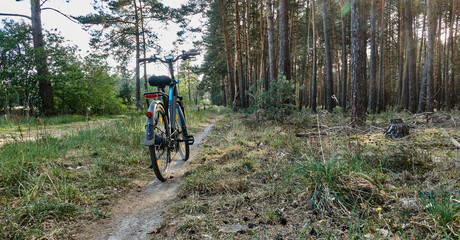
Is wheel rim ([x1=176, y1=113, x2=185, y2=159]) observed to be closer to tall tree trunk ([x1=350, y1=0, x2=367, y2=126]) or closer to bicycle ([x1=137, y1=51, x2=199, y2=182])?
bicycle ([x1=137, y1=51, x2=199, y2=182])

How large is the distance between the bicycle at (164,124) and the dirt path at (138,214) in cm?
24

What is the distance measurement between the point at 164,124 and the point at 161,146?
378mm

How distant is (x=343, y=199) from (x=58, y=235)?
2402 mm

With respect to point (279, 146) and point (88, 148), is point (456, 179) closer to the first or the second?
point (279, 146)

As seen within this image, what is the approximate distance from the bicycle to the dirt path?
24 centimetres

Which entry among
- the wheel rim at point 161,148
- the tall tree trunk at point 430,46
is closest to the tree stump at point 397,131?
the wheel rim at point 161,148

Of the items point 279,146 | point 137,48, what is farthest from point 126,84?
point 279,146

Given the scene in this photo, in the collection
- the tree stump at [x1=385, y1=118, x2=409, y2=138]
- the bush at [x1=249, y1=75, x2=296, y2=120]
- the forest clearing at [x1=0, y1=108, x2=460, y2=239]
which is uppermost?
the bush at [x1=249, y1=75, x2=296, y2=120]

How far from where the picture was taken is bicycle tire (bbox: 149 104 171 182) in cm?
323

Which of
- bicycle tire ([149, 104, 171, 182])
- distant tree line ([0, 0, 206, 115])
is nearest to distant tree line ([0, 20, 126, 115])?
distant tree line ([0, 0, 206, 115])

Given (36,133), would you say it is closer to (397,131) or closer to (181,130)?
(181,130)

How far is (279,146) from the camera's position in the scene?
178 inches

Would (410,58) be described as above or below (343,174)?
above

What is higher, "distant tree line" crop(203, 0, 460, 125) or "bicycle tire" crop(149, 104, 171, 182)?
"distant tree line" crop(203, 0, 460, 125)
